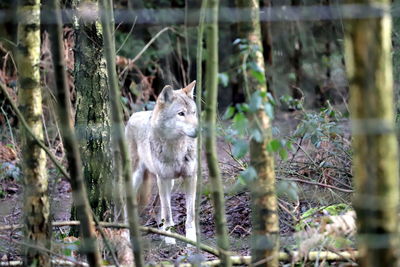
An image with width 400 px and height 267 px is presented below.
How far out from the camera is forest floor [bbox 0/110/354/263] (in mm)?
3078

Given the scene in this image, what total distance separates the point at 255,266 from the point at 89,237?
2.23 feet

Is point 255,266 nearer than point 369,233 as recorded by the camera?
No

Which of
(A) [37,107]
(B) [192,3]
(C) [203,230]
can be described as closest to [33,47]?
(A) [37,107]

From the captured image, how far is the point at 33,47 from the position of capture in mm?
2555

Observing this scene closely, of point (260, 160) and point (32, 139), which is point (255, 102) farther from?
point (32, 139)

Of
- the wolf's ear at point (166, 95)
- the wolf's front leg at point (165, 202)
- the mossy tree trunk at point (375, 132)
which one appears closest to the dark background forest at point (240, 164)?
the mossy tree trunk at point (375, 132)

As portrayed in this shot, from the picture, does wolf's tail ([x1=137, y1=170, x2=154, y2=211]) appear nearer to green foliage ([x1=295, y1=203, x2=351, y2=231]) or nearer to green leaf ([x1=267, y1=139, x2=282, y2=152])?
green foliage ([x1=295, y1=203, x2=351, y2=231])

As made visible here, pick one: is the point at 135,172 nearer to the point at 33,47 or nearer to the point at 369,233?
the point at 33,47

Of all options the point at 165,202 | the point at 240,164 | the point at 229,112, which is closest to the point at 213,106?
the point at 229,112

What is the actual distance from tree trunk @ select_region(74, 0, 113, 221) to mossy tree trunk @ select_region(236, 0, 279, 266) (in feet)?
5.89

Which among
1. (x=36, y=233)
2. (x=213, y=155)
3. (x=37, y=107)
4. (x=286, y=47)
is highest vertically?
(x=286, y=47)

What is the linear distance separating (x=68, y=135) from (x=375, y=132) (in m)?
1.09

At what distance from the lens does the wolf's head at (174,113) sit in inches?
203

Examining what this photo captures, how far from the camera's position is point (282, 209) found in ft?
13.9
